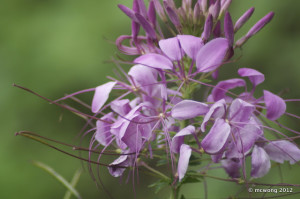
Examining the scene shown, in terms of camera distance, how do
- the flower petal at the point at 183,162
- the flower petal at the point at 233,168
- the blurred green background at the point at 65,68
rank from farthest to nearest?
the blurred green background at the point at 65,68
the flower petal at the point at 233,168
the flower petal at the point at 183,162

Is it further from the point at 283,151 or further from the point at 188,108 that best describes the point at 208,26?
the point at 283,151

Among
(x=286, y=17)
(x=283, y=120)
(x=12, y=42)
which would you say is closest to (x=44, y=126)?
(x=12, y=42)

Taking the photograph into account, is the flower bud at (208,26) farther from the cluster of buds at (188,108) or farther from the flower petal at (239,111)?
the flower petal at (239,111)

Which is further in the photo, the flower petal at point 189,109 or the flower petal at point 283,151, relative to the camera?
the flower petal at point 283,151

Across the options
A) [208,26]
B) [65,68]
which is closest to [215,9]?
[208,26]

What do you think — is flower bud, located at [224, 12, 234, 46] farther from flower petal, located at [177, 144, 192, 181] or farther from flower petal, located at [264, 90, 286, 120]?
flower petal, located at [177, 144, 192, 181]

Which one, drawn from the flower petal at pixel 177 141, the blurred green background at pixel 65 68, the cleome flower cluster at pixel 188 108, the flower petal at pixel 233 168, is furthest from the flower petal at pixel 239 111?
the blurred green background at pixel 65 68
